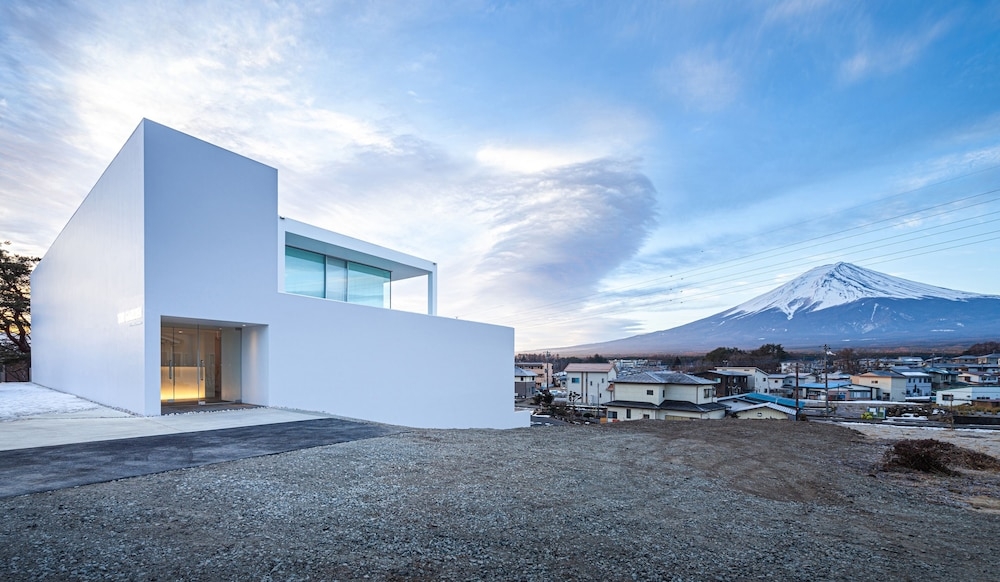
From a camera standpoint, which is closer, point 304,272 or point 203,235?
point 203,235

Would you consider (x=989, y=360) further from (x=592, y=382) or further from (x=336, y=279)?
(x=336, y=279)

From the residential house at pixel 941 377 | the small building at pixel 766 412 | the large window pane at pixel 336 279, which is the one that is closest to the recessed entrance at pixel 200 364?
the large window pane at pixel 336 279

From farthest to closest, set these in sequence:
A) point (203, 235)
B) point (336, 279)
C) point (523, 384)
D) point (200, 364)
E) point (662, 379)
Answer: point (523, 384) → point (662, 379) → point (336, 279) → point (200, 364) → point (203, 235)

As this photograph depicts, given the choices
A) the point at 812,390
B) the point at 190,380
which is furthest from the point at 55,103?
the point at 812,390

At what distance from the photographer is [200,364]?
1246 centimetres

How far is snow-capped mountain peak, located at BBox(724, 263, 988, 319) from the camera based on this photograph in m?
122

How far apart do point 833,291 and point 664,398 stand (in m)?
128

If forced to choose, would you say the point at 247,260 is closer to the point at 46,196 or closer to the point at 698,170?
the point at 46,196

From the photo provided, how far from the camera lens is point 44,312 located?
20.2 m

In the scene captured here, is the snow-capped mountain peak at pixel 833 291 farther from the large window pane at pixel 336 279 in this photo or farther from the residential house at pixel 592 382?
the large window pane at pixel 336 279

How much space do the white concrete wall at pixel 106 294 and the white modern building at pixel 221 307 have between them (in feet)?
0.18

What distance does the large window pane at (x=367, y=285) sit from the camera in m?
16.2

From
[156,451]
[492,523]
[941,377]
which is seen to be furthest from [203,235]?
[941,377]

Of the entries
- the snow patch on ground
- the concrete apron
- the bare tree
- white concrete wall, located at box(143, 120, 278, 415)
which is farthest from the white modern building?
the bare tree
